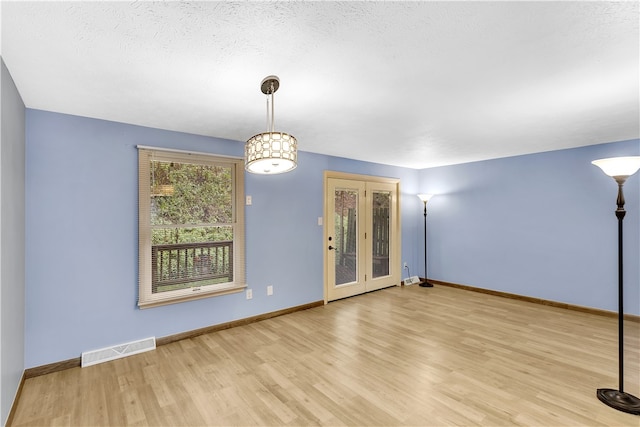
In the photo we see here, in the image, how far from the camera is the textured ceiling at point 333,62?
1.40 meters

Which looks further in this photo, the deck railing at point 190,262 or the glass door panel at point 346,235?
the glass door panel at point 346,235

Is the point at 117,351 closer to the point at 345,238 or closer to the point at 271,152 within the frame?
the point at 271,152

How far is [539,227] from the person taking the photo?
4551 millimetres

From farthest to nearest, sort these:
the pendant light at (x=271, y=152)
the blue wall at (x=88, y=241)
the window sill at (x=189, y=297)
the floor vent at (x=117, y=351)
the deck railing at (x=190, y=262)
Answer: the deck railing at (x=190, y=262) < the window sill at (x=189, y=297) < the floor vent at (x=117, y=351) < the blue wall at (x=88, y=241) < the pendant light at (x=271, y=152)

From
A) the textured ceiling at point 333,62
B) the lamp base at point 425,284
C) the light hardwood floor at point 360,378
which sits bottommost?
the light hardwood floor at point 360,378

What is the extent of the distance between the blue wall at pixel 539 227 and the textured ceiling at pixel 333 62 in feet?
4.11

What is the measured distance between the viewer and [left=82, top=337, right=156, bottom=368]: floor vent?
2.73 metres

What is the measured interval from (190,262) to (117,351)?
106 centimetres

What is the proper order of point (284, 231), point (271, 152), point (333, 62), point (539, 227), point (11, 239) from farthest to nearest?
1. point (539, 227)
2. point (284, 231)
3. point (11, 239)
4. point (333, 62)
5. point (271, 152)

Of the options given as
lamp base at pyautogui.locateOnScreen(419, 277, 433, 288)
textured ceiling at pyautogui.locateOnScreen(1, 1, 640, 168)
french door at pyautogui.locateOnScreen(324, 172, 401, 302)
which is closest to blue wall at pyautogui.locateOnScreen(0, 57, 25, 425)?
textured ceiling at pyautogui.locateOnScreen(1, 1, 640, 168)

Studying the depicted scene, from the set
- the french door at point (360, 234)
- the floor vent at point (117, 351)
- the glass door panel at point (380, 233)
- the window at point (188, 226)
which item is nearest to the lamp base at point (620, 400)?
the french door at point (360, 234)

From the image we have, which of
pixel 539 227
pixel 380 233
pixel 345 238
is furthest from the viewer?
pixel 380 233

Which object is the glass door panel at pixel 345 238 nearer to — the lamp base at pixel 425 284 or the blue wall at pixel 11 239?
the lamp base at pixel 425 284

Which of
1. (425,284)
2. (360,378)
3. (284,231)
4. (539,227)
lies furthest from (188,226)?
(539,227)
